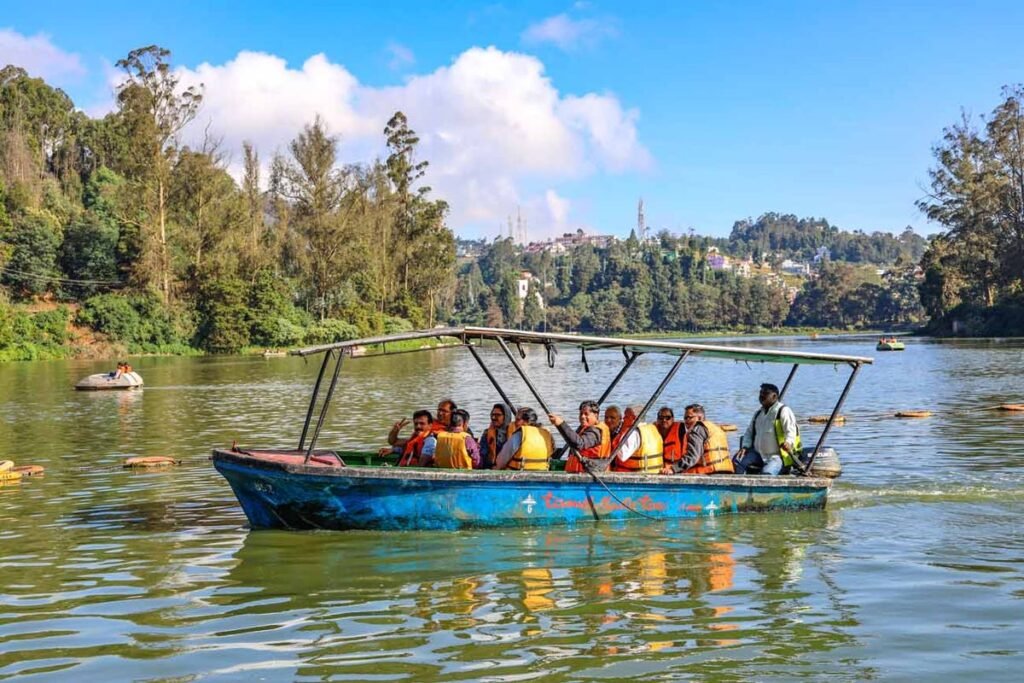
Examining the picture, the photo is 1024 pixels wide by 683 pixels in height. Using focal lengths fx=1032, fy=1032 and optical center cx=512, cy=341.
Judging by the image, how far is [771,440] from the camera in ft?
44.1

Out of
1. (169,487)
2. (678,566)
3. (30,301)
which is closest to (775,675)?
(678,566)

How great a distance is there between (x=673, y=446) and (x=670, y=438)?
0.11 metres

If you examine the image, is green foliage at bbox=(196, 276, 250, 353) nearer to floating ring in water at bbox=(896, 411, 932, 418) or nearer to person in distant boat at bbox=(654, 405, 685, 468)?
floating ring in water at bbox=(896, 411, 932, 418)

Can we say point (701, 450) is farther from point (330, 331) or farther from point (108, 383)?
point (330, 331)

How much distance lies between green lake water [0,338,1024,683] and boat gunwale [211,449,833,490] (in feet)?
1.74

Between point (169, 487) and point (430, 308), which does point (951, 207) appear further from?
point (169, 487)

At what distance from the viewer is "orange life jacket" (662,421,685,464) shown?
13188 millimetres

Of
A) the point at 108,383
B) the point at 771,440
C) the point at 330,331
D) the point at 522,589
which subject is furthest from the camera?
the point at 330,331

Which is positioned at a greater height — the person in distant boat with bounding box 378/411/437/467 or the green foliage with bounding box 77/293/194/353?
the green foliage with bounding box 77/293/194/353

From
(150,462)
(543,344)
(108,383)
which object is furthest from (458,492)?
(108,383)

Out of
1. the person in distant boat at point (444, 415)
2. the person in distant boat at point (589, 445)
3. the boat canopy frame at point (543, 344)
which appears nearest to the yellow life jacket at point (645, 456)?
the boat canopy frame at point (543, 344)

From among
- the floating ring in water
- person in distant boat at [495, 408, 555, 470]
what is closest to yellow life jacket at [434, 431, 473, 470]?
person in distant boat at [495, 408, 555, 470]

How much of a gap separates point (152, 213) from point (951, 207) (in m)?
68.8

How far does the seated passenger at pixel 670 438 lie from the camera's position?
520 inches
